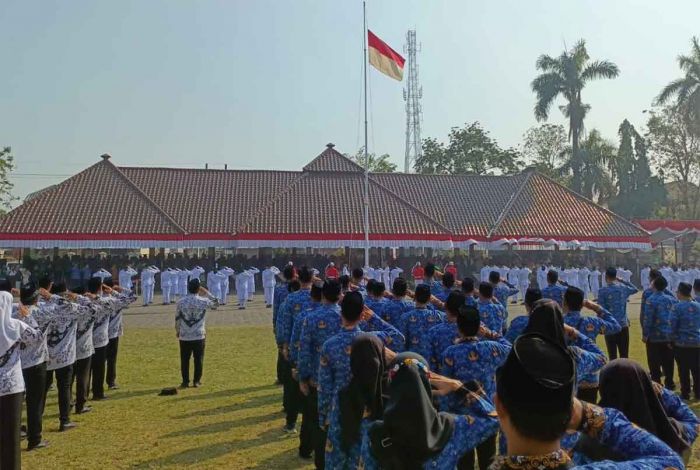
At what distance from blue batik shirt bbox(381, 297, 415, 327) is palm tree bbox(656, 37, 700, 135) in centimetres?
3942

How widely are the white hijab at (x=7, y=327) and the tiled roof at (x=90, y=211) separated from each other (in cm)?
2509

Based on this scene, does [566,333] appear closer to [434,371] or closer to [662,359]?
[434,371]

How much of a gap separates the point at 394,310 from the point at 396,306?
65 millimetres

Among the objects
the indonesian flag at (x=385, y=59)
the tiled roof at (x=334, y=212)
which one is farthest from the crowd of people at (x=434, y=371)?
the tiled roof at (x=334, y=212)

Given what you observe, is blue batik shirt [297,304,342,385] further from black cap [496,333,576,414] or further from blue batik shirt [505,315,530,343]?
black cap [496,333,576,414]

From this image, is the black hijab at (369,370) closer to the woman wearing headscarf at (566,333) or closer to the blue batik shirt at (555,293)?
the woman wearing headscarf at (566,333)

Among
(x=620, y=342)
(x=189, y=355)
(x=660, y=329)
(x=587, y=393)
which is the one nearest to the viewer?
(x=587, y=393)

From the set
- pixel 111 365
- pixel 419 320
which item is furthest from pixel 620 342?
pixel 111 365

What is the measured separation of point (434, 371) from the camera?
564cm

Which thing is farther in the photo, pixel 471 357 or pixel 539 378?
pixel 471 357

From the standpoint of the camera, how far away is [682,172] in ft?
149

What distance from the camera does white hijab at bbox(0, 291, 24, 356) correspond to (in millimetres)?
5848

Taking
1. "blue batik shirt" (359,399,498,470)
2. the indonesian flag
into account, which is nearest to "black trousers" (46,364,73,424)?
"blue batik shirt" (359,399,498,470)

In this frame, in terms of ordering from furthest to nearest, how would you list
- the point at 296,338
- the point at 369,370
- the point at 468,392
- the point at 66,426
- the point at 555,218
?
1. the point at 555,218
2. the point at 66,426
3. the point at 296,338
4. the point at 369,370
5. the point at 468,392
